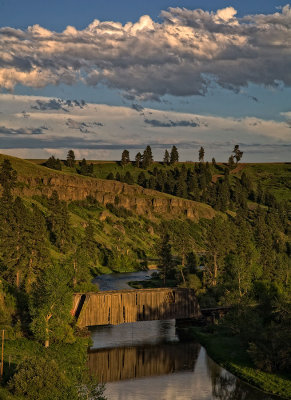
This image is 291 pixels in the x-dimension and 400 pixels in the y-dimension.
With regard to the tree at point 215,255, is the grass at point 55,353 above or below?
below

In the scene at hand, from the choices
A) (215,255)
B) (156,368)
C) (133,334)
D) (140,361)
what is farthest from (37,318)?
(215,255)

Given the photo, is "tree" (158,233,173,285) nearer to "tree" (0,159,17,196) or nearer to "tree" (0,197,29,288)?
"tree" (0,197,29,288)

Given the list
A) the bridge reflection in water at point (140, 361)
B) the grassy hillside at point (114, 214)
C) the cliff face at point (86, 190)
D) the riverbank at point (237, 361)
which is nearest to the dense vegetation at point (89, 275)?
the grassy hillside at point (114, 214)

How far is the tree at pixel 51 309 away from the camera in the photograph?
62.3 meters

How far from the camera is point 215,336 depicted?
242 ft

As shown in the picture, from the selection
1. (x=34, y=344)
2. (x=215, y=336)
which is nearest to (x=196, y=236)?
(x=215, y=336)

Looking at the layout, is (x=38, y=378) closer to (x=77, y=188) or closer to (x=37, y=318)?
(x=37, y=318)

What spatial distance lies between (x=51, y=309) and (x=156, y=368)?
1457cm

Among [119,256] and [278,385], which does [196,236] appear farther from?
[278,385]

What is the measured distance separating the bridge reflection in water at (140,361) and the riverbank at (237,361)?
2.74 m

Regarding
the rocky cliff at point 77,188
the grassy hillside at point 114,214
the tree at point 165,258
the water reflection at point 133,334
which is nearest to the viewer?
the water reflection at point 133,334

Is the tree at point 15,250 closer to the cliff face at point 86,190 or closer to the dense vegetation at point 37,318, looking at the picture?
the dense vegetation at point 37,318

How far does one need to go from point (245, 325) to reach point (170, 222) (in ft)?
415

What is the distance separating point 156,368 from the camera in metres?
62.2
